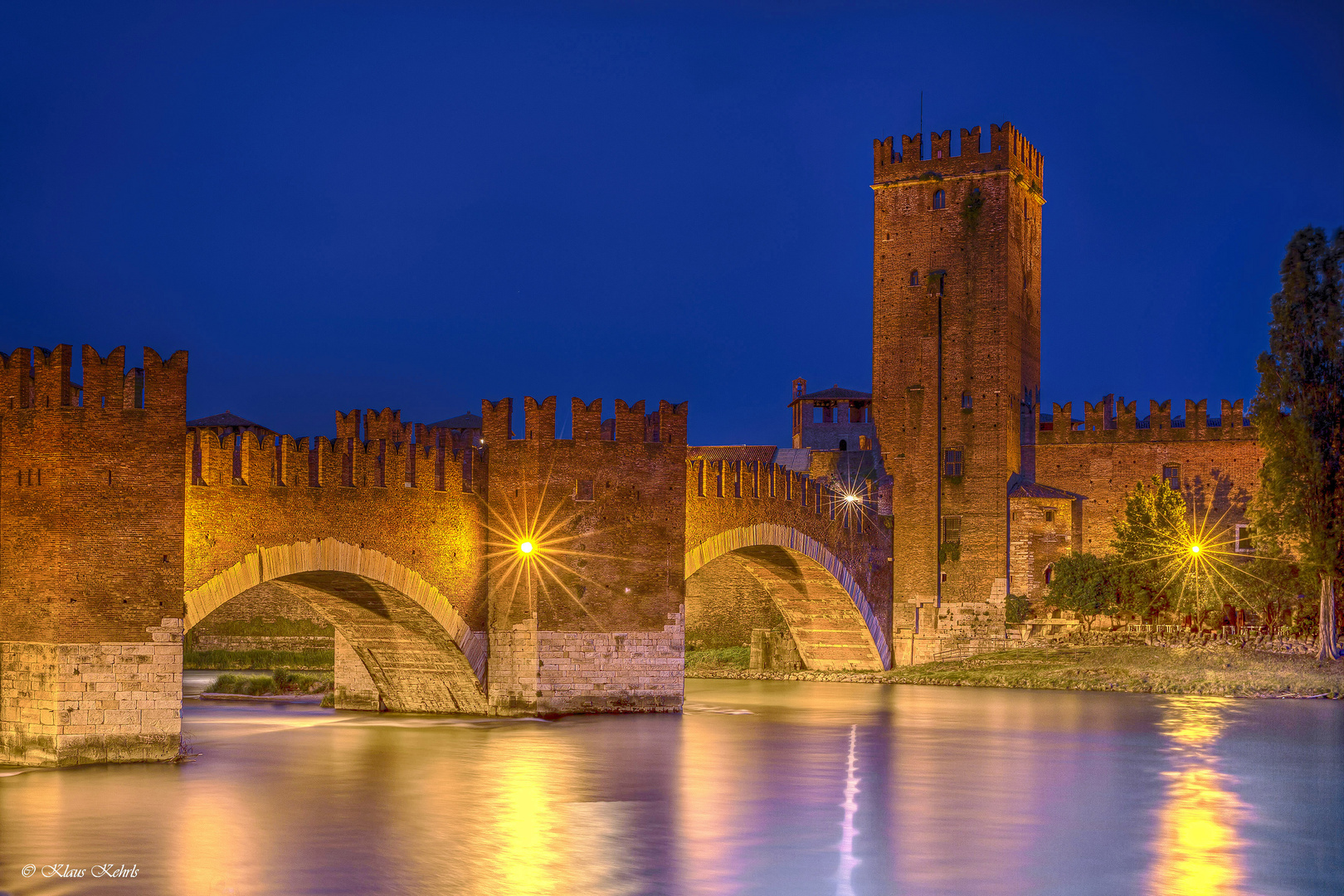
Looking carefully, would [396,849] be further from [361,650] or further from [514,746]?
[361,650]

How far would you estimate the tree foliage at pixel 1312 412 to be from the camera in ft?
106

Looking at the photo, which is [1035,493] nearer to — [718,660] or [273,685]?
[718,660]

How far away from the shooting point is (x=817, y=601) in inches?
1478

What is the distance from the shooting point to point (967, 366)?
39.2 m

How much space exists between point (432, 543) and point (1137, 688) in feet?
54.5

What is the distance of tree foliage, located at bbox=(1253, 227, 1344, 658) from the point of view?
32.2 metres

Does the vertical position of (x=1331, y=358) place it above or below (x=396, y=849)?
above

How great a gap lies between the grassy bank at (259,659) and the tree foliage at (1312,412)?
887 inches

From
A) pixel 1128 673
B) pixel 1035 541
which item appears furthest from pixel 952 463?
pixel 1128 673

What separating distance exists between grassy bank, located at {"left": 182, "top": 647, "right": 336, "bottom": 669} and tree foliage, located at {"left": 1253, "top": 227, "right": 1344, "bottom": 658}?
22524 mm

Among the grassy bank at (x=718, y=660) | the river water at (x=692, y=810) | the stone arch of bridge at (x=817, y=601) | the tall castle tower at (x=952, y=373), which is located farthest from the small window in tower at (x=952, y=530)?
the river water at (x=692, y=810)

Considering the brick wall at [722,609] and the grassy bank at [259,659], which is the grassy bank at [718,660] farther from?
the grassy bank at [259,659]

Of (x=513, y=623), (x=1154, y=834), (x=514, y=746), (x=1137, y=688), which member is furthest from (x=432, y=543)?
(x=1137, y=688)

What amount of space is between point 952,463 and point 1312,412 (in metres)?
9.37
